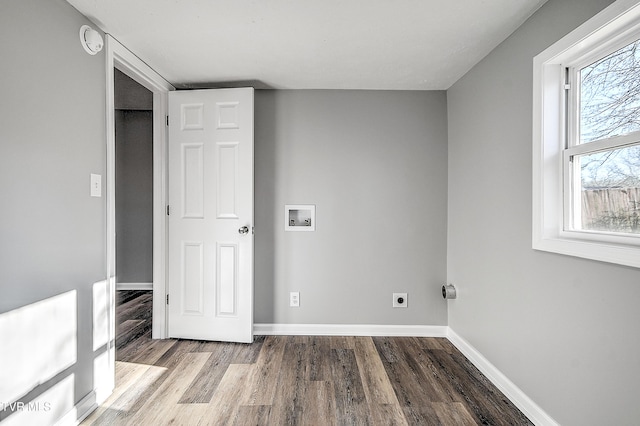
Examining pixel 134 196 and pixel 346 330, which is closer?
pixel 346 330

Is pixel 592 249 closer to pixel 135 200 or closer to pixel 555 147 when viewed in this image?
pixel 555 147

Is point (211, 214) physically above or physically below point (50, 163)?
below

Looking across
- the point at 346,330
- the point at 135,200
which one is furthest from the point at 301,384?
the point at 135,200

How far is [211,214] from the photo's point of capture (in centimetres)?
288

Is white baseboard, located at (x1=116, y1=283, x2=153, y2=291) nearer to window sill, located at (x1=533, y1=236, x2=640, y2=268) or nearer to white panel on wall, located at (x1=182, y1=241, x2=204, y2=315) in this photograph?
white panel on wall, located at (x1=182, y1=241, x2=204, y2=315)

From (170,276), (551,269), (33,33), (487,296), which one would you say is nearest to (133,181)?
(170,276)

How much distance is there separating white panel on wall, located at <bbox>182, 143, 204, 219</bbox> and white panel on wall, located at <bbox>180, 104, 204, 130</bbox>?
0.50 ft

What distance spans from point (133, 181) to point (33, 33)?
11.0 feet

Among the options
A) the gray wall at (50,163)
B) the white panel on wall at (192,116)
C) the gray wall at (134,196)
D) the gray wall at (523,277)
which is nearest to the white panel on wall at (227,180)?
the white panel on wall at (192,116)

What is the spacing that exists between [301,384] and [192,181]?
6.00ft

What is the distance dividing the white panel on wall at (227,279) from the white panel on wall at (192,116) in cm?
103

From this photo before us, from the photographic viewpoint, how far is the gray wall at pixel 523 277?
4.57 ft

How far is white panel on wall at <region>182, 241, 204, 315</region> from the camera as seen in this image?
9.51ft

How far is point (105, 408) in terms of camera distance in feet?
6.37
